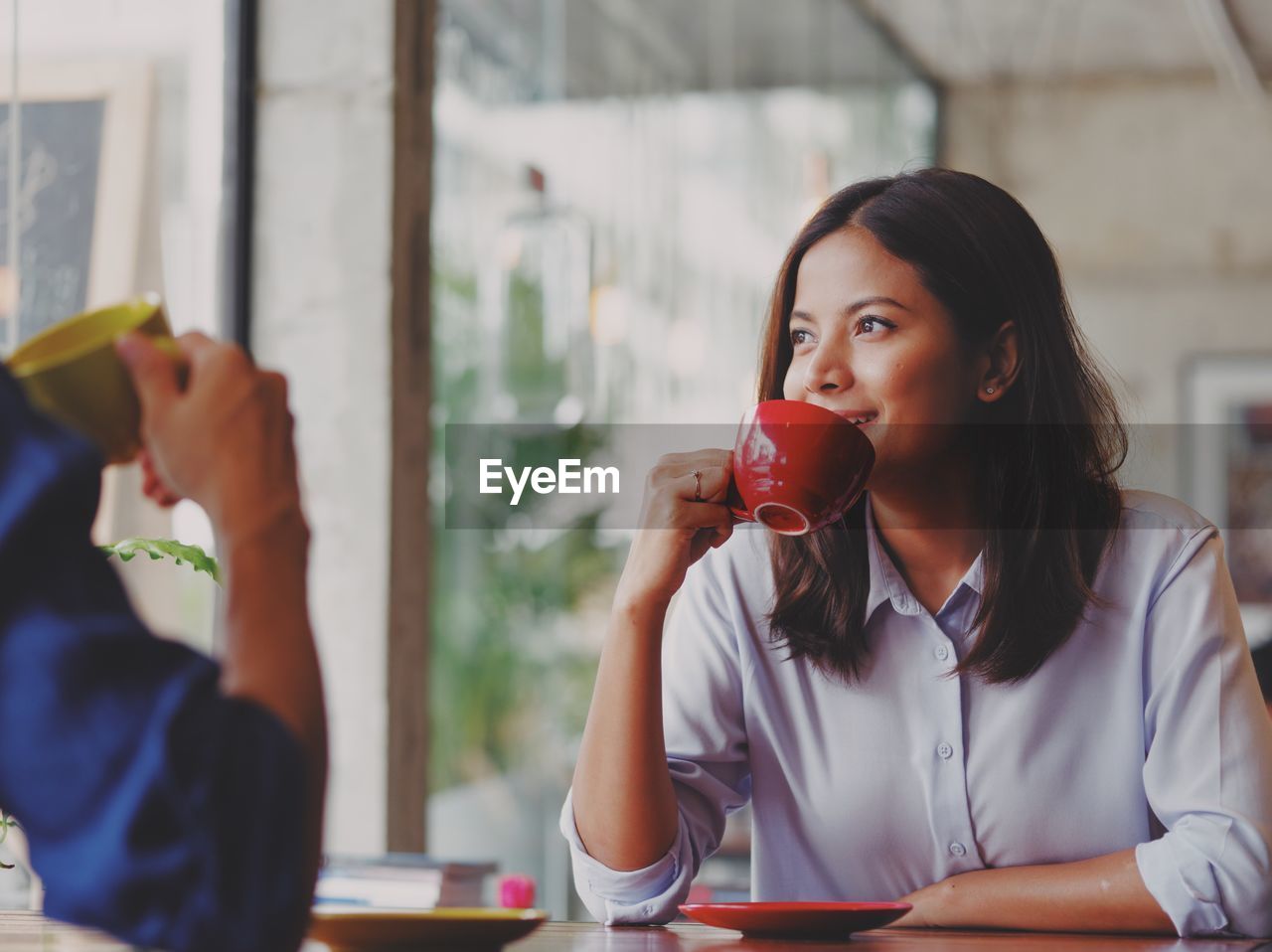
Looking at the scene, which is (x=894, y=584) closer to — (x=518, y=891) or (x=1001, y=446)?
(x=1001, y=446)

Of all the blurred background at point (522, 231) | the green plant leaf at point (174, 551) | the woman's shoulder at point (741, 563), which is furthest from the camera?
the blurred background at point (522, 231)

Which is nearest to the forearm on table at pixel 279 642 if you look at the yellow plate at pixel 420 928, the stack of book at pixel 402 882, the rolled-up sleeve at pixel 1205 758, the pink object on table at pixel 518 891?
the yellow plate at pixel 420 928

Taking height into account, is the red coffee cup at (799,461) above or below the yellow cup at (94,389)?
above

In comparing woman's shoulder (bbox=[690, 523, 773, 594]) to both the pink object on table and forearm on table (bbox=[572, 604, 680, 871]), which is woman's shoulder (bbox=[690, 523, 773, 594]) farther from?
the pink object on table

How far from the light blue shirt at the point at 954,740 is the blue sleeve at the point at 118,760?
0.70 metres

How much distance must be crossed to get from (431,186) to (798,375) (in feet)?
5.96

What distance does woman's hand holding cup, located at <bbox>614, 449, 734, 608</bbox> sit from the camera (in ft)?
4.26

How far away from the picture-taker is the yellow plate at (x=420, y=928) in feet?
3.17

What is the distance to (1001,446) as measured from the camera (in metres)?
1.53

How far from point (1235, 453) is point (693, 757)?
683 cm

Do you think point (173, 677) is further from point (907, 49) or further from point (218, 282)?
point (907, 49)

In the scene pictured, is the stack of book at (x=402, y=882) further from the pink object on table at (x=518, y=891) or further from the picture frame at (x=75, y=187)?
the picture frame at (x=75, y=187)

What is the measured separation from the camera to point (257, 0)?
9.76ft

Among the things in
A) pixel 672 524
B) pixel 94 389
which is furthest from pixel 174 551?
pixel 672 524
